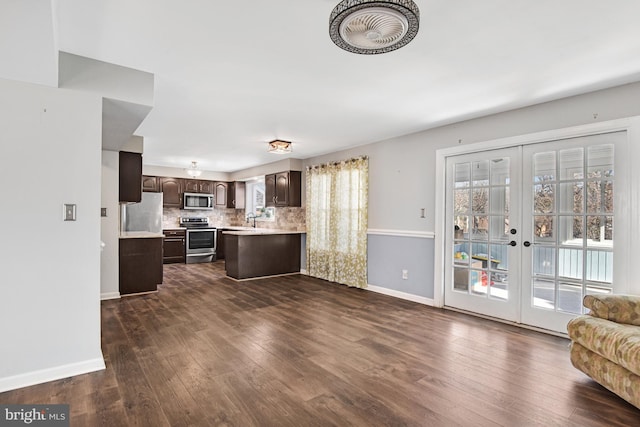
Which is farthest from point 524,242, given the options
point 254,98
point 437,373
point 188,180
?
point 188,180

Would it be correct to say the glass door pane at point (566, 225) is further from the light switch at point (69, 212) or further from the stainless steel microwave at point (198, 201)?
→ the stainless steel microwave at point (198, 201)

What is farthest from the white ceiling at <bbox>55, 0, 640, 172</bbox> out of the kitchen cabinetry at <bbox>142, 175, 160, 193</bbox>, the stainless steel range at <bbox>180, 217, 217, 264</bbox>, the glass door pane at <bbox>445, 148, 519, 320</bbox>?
the stainless steel range at <bbox>180, 217, 217, 264</bbox>

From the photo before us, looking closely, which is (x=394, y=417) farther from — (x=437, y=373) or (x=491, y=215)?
(x=491, y=215)

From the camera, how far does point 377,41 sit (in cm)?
186

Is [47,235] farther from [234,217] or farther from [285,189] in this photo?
[234,217]

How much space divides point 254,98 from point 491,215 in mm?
2968

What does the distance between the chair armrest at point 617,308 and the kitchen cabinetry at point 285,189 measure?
5101 mm

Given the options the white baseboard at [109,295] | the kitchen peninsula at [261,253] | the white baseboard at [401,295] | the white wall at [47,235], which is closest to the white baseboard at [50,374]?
the white wall at [47,235]

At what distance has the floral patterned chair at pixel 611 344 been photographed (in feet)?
6.53

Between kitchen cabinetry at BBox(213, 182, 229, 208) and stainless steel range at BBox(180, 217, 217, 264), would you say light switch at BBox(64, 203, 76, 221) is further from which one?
kitchen cabinetry at BBox(213, 182, 229, 208)

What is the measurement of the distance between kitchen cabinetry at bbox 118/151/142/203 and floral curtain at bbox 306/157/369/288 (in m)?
2.99

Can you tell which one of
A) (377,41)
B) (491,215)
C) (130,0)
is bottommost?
(491,215)

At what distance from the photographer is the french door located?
308cm

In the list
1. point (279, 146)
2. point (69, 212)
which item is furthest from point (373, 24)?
point (279, 146)
